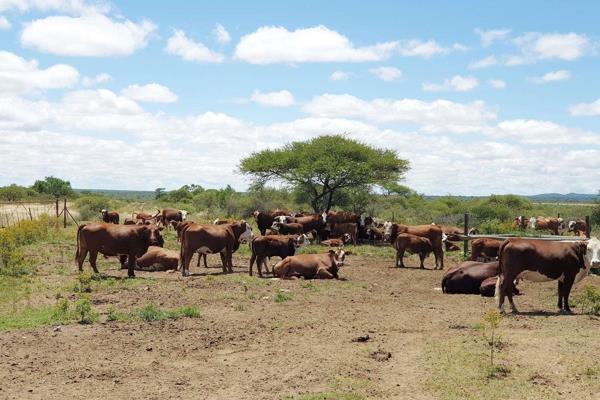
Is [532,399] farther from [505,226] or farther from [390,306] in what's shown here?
[505,226]

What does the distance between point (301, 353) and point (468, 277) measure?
25.2ft

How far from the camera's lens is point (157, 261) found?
1983 centimetres

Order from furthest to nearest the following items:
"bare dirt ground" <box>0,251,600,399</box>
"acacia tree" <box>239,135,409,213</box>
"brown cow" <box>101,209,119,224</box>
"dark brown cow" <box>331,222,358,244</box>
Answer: "acacia tree" <box>239,135,409,213</box> → "brown cow" <box>101,209,119,224</box> → "dark brown cow" <box>331,222,358,244</box> → "bare dirt ground" <box>0,251,600,399</box>

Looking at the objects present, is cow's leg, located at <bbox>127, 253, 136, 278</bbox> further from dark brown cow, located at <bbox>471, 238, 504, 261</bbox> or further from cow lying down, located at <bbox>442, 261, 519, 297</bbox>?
dark brown cow, located at <bbox>471, 238, 504, 261</bbox>

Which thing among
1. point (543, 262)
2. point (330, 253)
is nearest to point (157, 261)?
point (330, 253)

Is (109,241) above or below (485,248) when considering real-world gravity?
above

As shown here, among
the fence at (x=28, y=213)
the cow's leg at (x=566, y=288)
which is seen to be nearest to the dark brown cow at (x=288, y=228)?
the fence at (x=28, y=213)

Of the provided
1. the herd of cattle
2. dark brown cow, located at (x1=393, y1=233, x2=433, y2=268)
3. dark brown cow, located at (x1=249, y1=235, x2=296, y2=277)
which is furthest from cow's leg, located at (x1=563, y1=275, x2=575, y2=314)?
dark brown cow, located at (x1=393, y1=233, x2=433, y2=268)

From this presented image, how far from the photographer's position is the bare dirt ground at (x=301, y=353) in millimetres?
7723

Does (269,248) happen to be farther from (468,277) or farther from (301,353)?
(301,353)

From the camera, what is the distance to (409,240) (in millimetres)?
22047

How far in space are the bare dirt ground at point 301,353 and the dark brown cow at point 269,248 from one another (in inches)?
177

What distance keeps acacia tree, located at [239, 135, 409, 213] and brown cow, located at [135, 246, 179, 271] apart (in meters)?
19.5

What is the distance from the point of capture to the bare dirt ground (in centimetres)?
772
